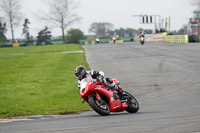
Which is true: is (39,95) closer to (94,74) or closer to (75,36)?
(94,74)

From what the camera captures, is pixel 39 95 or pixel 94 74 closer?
pixel 94 74

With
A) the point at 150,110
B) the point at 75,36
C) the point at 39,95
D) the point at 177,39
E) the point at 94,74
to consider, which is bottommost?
the point at 39,95

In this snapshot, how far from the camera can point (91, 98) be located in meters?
9.59

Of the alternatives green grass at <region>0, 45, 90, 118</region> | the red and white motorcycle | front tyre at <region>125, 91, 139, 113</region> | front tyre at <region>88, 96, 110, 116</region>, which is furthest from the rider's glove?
green grass at <region>0, 45, 90, 118</region>

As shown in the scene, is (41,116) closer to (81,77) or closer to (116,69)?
(81,77)

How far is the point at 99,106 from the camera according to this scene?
9594 millimetres

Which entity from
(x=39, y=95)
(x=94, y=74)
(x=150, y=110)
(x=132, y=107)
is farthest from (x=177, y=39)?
(x=94, y=74)

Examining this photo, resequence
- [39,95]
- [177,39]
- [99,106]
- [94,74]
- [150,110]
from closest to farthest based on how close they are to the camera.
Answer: [99,106]
[94,74]
[150,110]
[39,95]
[177,39]

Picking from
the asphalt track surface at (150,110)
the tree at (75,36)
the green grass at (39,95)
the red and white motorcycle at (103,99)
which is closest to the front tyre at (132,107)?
the red and white motorcycle at (103,99)

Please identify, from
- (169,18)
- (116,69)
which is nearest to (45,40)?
(169,18)

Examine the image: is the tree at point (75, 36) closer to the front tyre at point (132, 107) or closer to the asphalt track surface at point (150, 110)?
the asphalt track surface at point (150, 110)

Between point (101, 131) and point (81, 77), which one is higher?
point (81, 77)

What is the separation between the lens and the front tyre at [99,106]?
31.1 ft

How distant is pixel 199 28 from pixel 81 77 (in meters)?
76.1
